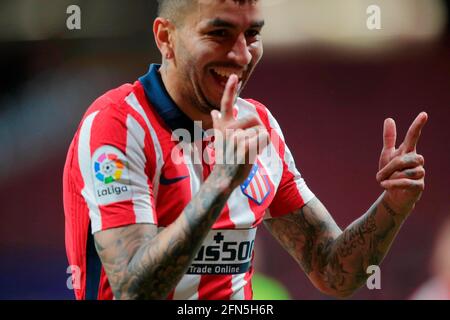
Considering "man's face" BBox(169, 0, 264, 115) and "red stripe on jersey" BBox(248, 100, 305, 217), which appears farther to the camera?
"red stripe on jersey" BBox(248, 100, 305, 217)

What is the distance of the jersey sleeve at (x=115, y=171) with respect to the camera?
1.91 m

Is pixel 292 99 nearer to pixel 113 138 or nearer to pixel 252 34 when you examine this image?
pixel 252 34

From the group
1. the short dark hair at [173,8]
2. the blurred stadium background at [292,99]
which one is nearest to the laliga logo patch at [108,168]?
the short dark hair at [173,8]

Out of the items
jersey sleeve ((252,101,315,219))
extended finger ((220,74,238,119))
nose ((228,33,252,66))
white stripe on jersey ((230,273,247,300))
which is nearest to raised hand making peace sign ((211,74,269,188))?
extended finger ((220,74,238,119))

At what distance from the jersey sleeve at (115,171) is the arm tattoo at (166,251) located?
0.08 m

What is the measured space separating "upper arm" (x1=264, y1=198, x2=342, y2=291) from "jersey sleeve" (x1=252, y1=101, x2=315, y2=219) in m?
0.02

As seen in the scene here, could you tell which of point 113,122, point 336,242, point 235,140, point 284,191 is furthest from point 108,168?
point 336,242

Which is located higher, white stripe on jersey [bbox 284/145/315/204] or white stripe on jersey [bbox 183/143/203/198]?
white stripe on jersey [bbox 183/143/203/198]

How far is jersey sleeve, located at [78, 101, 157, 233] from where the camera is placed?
6.27 feet

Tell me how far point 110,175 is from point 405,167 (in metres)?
0.77

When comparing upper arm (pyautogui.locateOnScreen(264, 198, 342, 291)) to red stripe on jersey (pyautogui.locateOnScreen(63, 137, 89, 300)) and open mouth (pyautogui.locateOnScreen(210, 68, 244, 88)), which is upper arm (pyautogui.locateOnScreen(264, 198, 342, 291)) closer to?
open mouth (pyautogui.locateOnScreen(210, 68, 244, 88))

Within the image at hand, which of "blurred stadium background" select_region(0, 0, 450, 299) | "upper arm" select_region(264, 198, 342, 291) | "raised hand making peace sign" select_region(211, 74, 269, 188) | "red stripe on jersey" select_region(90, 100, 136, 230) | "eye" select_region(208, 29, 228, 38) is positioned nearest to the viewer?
"raised hand making peace sign" select_region(211, 74, 269, 188)

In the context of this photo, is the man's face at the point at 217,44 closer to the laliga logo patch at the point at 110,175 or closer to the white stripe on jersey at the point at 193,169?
the white stripe on jersey at the point at 193,169

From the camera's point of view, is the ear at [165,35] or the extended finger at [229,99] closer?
the extended finger at [229,99]
